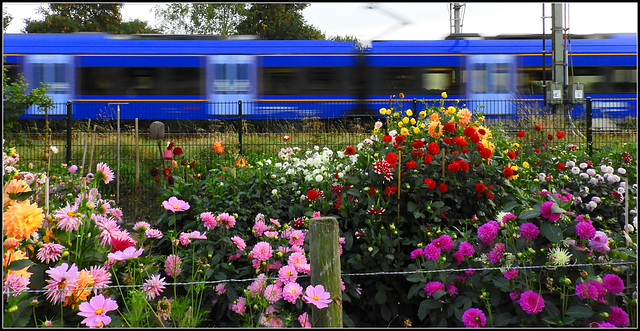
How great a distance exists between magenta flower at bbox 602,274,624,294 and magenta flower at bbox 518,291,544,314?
0.30m

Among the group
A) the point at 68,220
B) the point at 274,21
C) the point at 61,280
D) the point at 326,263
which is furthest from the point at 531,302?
the point at 274,21

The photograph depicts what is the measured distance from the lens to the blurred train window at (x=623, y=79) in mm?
17047

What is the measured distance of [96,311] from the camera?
261 centimetres

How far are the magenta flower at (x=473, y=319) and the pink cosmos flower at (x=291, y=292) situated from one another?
78 cm

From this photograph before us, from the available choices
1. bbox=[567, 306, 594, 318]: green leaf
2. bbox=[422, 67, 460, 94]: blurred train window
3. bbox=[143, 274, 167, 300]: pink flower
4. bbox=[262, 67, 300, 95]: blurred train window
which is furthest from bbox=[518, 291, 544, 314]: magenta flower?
bbox=[422, 67, 460, 94]: blurred train window

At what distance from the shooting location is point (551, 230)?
3.10m

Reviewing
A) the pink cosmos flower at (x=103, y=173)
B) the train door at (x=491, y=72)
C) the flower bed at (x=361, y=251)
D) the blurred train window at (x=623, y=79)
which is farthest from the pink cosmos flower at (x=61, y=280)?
the blurred train window at (x=623, y=79)

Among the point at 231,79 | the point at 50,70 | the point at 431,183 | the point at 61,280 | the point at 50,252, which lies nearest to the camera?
the point at 61,280

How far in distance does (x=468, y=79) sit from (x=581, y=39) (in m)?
3.42

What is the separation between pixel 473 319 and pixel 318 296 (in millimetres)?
777

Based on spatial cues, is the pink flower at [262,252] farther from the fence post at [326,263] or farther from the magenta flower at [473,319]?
the magenta flower at [473,319]

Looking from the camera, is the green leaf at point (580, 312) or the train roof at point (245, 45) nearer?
the green leaf at point (580, 312)

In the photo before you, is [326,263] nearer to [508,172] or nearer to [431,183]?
[431,183]

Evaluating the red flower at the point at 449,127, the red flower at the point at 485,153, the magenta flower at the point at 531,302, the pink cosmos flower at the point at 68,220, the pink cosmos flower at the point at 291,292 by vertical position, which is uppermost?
the red flower at the point at 449,127
